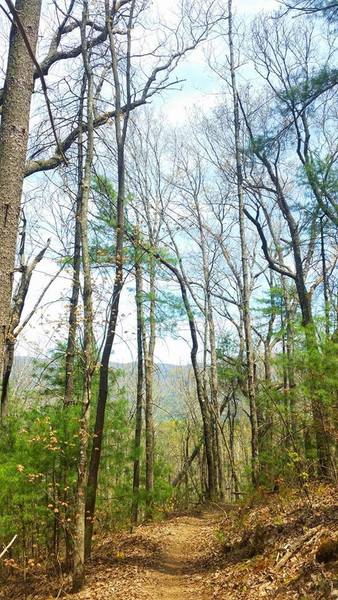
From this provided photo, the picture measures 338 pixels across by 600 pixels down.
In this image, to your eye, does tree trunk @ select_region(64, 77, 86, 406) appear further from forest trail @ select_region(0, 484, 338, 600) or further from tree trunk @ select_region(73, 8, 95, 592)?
forest trail @ select_region(0, 484, 338, 600)

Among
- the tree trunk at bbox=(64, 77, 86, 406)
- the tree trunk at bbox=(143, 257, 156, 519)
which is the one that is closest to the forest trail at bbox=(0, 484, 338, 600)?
the tree trunk at bbox=(143, 257, 156, 519)

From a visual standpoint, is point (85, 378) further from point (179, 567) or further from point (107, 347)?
point (179, 567)

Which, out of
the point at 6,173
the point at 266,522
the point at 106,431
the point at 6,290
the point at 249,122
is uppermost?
the point at 249,122

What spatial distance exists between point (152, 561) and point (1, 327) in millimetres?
7539

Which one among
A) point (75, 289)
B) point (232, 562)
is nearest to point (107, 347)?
point (75, 289)

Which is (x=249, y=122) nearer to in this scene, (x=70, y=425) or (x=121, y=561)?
(x=70, y=425)

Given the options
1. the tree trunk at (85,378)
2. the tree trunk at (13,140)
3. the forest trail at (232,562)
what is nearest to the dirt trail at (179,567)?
the forest trail at (232,562)

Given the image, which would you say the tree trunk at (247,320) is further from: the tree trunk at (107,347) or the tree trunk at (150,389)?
the tree trunk at (107,347)

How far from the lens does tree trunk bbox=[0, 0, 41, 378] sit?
2.61 meters

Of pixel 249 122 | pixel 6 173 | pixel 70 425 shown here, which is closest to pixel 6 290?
pixel 6 173

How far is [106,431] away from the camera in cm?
1189

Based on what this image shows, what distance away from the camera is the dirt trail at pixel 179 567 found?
648 centimetres

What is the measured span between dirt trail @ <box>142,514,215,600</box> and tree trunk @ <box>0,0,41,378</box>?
5244 millimetres

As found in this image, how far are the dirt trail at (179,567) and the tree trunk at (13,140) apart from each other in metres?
5.24
